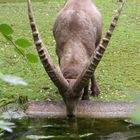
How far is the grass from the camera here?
246 inches

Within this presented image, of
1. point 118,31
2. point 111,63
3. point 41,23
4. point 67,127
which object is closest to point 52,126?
point 67,127

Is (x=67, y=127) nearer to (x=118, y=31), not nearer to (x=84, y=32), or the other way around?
(x=84, y=32)

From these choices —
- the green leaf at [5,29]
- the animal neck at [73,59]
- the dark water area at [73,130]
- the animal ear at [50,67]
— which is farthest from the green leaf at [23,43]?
the animal neck at [73,59]

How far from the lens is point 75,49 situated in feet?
18.9

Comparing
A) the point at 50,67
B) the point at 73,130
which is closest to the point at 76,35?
the point at 50,67

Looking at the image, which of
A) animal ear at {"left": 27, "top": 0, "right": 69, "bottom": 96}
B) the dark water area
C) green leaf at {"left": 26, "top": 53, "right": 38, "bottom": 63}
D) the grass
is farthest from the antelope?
green leaf at {"left": 26, "top": 53, "right": 38, "bottom": 63}

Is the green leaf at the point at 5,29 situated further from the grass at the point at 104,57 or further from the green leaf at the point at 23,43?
the grass at the point at 104,57

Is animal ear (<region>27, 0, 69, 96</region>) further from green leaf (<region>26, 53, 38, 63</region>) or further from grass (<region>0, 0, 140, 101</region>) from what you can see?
green leaf (<region>26, 53, 38, 63</region>)

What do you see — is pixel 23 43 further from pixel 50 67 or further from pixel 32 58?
pixel 50 67

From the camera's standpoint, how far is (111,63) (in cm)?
757

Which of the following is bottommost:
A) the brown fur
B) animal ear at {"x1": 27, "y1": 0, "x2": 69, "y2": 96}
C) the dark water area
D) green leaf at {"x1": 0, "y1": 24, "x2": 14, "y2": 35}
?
the dark water area

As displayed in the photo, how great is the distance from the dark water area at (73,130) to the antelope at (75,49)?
28 centimetres

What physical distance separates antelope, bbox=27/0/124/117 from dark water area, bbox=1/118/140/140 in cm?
28

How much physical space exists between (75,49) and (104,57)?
2.24 m
